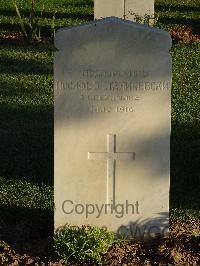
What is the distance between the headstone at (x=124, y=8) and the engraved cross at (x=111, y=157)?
663 centimetres

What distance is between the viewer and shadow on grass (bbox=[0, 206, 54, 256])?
14.4ft

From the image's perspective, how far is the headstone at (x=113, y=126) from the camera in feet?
13.4

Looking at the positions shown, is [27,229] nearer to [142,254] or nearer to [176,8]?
[142,254]

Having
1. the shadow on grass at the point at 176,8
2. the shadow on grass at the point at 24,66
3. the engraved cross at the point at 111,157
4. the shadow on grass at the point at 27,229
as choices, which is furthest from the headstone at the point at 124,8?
the engraved cross at the point at 111,157

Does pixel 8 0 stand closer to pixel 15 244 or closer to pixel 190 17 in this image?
pixel 190 17

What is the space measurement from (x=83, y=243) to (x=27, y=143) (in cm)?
235

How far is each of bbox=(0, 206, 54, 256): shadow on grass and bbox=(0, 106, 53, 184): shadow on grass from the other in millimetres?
633

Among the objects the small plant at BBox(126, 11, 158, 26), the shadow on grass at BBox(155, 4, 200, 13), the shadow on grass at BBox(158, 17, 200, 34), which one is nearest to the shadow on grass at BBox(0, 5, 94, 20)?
the shadow on grass at BBox(158, 17, 200, 34)

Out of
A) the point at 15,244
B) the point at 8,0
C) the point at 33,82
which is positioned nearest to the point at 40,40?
the point at 33,82

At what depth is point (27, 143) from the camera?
638cm

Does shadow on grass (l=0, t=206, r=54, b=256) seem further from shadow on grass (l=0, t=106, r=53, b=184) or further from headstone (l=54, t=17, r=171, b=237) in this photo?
shadow on grass (l=0, t=106, r=53, b=184)

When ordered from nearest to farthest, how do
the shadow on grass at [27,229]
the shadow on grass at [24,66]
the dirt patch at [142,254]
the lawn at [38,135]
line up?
the dirt patch at [142,254]
the shadow on grass at [27,229]
the lawn at [38,135]
the shadow on grass at [24,66]

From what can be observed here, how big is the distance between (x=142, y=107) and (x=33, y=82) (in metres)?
4.28

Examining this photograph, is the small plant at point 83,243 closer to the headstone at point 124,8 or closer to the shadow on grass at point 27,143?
the shadow on grass at point 27,143
